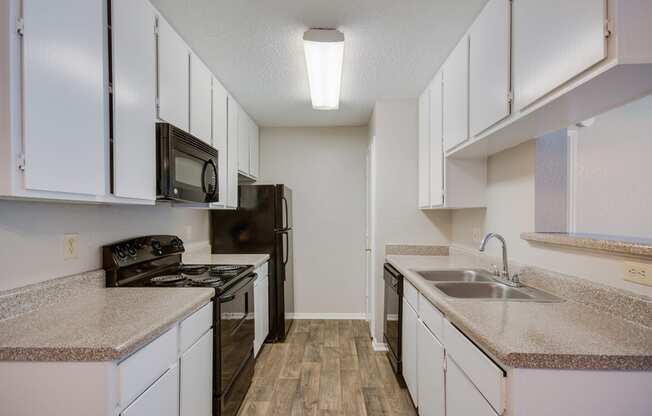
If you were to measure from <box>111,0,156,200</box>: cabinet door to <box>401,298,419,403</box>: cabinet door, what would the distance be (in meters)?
1.75

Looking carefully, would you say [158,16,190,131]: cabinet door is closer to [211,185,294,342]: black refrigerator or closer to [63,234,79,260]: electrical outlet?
[63,234,79,260]: electrical outlet

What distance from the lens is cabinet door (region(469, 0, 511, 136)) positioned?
56.1 inches

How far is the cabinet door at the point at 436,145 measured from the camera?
2387 mm

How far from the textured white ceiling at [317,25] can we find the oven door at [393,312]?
62.2 inches

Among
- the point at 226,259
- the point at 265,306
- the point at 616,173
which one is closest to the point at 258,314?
the point at 265,306

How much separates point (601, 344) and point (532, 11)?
1222 millimetres

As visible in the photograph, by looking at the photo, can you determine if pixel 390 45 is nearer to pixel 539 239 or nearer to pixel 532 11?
pixel 532 11

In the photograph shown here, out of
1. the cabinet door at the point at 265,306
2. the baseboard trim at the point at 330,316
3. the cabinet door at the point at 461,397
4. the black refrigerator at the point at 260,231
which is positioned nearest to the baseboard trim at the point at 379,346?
the baseboard trim at the point at 330,316

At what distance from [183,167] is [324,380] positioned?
195cm

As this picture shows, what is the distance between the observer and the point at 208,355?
5.45 feet

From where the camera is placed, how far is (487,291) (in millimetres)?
1914

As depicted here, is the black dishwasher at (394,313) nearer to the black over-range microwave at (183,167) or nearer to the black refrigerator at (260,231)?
the black refrigerator at (260,231)

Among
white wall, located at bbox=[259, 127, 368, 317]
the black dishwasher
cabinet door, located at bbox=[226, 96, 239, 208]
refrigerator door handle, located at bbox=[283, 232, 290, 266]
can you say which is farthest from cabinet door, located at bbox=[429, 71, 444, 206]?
cabinet door, located at bbox=[226, 96, 239, 208]

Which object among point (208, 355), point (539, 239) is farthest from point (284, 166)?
point (539, 239)
